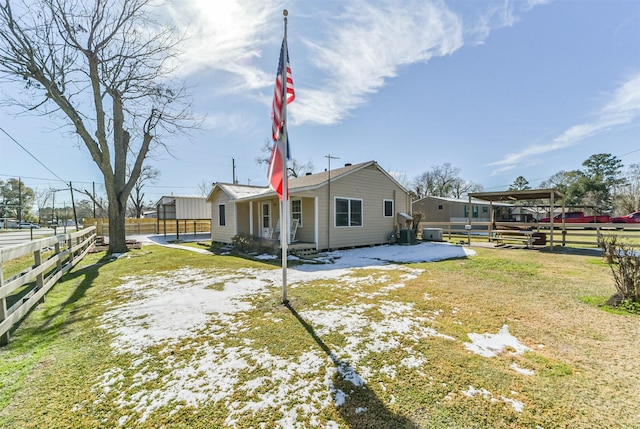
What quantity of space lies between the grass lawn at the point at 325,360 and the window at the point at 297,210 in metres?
6.93

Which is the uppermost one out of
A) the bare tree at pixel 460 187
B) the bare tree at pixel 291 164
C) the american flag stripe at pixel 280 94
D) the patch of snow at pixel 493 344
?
the bare tree at pixel 291 164

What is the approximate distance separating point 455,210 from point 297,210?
2246 centimetres

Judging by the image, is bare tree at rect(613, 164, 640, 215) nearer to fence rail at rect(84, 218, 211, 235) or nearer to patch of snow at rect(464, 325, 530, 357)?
patch of snow at rect(464, 325, 530, 357)

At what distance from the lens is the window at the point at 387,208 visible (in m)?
13.8

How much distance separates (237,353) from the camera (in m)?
2.91

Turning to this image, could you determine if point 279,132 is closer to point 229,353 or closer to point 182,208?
point 229,353

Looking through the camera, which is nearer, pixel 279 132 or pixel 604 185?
pixel 279 132

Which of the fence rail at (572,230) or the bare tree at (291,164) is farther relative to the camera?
the bare tree at (291,164)

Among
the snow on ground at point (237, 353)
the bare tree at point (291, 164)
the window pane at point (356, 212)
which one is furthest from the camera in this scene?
the bare tree at point (291, 164)

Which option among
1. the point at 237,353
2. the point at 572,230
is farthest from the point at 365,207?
the point at 572,230

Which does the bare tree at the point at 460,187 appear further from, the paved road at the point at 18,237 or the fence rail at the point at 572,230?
the paved road at the point at 18,237

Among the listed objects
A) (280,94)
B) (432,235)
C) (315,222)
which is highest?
(280,94)

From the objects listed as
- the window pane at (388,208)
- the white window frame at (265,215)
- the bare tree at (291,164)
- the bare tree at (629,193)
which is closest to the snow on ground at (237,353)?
the white window frame at (265,215)

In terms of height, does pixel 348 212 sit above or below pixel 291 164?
below
